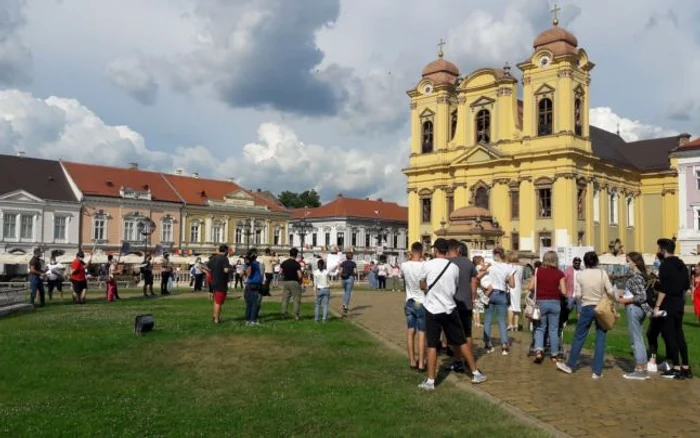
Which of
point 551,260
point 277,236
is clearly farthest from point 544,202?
point 551,260

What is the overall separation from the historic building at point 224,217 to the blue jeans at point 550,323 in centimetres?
5609

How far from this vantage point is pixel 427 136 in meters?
61.8

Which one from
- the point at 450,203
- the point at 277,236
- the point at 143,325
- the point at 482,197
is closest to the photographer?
the point at 143,325

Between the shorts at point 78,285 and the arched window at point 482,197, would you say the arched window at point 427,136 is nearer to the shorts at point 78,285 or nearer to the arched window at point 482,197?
the arched window at point 482,197

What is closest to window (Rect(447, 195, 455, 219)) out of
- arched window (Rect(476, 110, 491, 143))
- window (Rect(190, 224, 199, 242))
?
arched window (Rect(476, 110, 491, 143))

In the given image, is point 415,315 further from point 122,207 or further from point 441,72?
point 122,207

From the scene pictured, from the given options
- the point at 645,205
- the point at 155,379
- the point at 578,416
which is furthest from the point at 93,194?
the point at 578,416

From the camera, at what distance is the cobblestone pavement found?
7.07m

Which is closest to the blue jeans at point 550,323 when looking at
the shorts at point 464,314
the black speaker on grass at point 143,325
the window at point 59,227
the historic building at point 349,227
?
the shorts at point 464,314

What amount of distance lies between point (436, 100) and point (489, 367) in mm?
51788

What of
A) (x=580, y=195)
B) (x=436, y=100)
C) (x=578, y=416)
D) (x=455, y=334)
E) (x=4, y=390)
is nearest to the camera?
(x=578, y=416)

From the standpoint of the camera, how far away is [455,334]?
9.16 meters

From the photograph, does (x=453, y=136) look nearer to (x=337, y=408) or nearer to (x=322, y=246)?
(x=322, y=246)

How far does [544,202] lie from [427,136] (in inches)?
553
